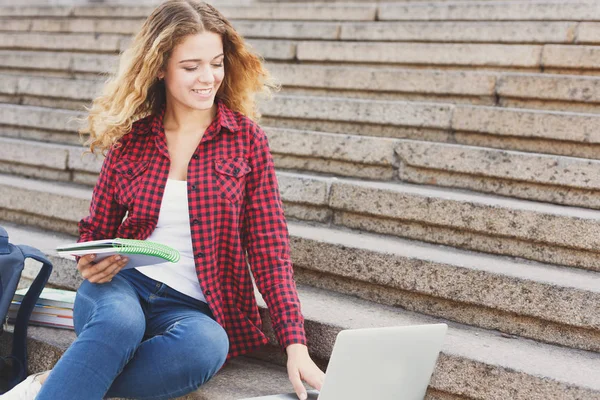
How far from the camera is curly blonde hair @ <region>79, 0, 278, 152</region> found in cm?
229

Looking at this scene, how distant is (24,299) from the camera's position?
8.46ft

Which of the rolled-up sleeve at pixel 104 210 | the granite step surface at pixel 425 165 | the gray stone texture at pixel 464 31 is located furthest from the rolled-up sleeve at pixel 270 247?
the gray stone texture at pixel 464 31

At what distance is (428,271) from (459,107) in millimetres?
1153

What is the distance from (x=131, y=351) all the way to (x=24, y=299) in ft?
2.60

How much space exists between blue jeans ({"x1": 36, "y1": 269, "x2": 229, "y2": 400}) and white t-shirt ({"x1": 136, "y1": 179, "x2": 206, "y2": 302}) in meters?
0.10

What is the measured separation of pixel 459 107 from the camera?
11.2 feet

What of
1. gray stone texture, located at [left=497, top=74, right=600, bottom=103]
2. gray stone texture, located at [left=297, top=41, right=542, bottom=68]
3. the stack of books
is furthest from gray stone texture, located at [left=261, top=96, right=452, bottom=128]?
the stack of books

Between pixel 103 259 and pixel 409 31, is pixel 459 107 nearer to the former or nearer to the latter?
pixel 409 31

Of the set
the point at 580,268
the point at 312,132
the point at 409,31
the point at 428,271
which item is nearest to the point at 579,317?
the point at 580,268

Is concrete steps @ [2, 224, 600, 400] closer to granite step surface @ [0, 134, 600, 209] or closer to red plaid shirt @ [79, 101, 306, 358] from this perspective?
red plaid shirt @ [79, 101, 306, 358]

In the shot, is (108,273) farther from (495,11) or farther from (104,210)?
(495,11)

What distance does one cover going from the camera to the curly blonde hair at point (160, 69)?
7.50 ft

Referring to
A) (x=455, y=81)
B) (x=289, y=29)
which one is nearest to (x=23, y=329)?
(x=455, y=81)

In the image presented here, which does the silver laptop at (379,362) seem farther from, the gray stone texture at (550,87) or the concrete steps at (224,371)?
the gray stone texture at (550,87)
